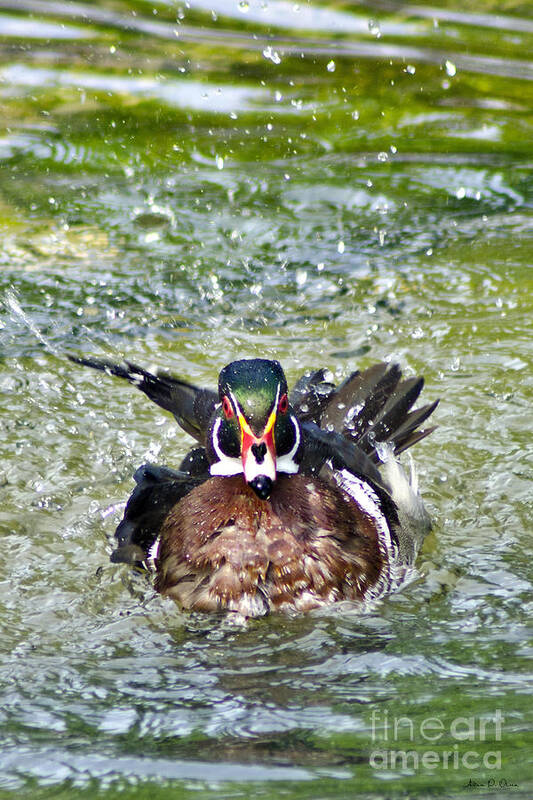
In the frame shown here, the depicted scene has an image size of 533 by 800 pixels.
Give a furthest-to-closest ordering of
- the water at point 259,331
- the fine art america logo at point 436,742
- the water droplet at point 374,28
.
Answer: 1. the water droplet at point 374,28
2. the water at point 259,331
3. the fine art america logo at point 436,742

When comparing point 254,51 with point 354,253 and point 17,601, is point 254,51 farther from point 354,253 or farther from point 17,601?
point 17,601

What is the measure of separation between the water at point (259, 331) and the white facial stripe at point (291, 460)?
0.67 meters

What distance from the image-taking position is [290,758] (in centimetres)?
334

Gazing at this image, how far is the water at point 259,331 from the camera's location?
353 cm

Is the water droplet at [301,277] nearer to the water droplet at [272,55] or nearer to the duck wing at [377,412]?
the duck wing at [377,412]

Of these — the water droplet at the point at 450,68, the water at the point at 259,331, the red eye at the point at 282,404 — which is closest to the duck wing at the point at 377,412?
the water at the point at 259,331

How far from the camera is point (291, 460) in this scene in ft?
A: 16.0

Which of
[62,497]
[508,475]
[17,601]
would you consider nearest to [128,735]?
[17,601]

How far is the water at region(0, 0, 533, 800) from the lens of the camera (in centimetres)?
353

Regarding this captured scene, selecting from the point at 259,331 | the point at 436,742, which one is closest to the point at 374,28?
the point at 259,331

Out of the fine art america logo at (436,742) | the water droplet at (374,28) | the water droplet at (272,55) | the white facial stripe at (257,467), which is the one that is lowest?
the fine art america logo at (436,742)

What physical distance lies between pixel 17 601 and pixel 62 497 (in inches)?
37.3

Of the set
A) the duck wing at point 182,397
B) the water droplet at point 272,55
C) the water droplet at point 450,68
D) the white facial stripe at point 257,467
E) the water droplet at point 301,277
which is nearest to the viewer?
the white facial stripe at point 257,467

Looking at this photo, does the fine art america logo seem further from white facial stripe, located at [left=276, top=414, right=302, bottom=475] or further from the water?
white facial stripe, located at [left=276, top=414, right=302, bottom=475]
